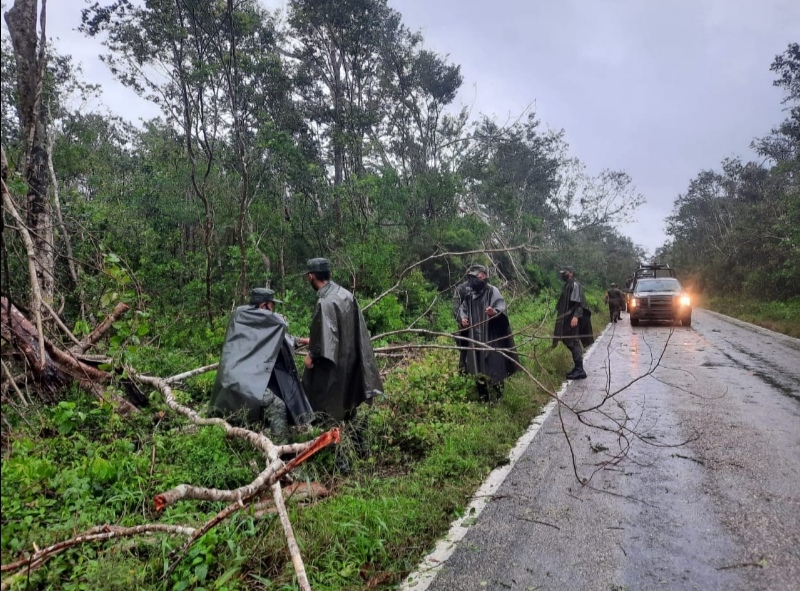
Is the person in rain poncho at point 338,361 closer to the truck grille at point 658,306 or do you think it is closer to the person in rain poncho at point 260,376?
the person in rain poncho at point 260,376

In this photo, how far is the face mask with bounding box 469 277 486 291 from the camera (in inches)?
262

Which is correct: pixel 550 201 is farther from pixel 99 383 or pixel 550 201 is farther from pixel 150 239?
pixel 99 383

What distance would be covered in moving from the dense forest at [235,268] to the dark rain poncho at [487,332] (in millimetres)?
410

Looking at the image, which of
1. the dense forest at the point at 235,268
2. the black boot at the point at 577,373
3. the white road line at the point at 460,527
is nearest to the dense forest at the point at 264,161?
the dense forest at the point at 235,268

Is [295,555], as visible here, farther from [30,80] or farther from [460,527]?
[30,80]

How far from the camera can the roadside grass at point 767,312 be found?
53.2ft

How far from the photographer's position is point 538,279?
2367 centimetres

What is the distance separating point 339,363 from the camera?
4.55 metres

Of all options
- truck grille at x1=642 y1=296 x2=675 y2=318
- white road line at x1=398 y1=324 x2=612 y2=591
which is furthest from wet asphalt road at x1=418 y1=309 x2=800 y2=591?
truck grille at x1=642 y1=296 x2=675 y2=318

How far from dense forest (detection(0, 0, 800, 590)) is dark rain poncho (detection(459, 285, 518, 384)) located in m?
0.41

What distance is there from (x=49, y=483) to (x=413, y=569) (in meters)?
2.75

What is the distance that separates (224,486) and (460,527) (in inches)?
74.4

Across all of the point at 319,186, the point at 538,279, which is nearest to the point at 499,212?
the point at 538,279

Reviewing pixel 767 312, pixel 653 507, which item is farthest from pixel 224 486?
pixel 767 312
